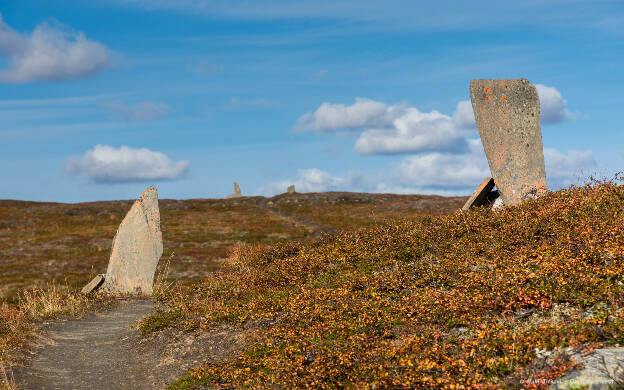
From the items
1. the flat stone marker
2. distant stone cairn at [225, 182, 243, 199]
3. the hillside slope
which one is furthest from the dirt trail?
distant stone cairn at [225, 182, 243, 199]

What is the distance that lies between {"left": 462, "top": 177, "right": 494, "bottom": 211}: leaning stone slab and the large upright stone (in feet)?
38.2

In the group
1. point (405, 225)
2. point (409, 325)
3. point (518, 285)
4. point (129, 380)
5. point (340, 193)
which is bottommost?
point (129, 380)

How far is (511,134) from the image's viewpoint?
1831cm

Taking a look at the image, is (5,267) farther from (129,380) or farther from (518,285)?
(518,285)

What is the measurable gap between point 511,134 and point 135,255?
14464mm

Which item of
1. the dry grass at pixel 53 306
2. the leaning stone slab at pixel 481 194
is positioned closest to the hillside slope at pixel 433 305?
the leaning stone slab at pixel 481 194

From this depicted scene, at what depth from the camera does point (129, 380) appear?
33.1 feet

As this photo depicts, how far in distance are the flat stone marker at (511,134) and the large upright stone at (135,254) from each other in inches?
500

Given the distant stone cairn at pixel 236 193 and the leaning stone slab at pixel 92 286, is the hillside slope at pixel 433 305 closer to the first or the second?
the leaning stone slab at pixel 92 286

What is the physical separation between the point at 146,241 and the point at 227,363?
12.4 meters

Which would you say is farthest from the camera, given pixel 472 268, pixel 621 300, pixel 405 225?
pixel 405 225

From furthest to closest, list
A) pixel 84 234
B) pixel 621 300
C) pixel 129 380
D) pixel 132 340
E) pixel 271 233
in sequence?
pixel 84 234 → pixel 271 233 → pixel 132 340 → pixel 129 380 → pixel 621 300

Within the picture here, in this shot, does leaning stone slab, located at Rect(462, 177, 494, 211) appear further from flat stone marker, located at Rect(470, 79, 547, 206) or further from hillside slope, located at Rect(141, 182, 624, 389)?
hillside slope, located at Rect(141, 182, 624, 389)

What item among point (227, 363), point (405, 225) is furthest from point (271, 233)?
point (227, 363)
